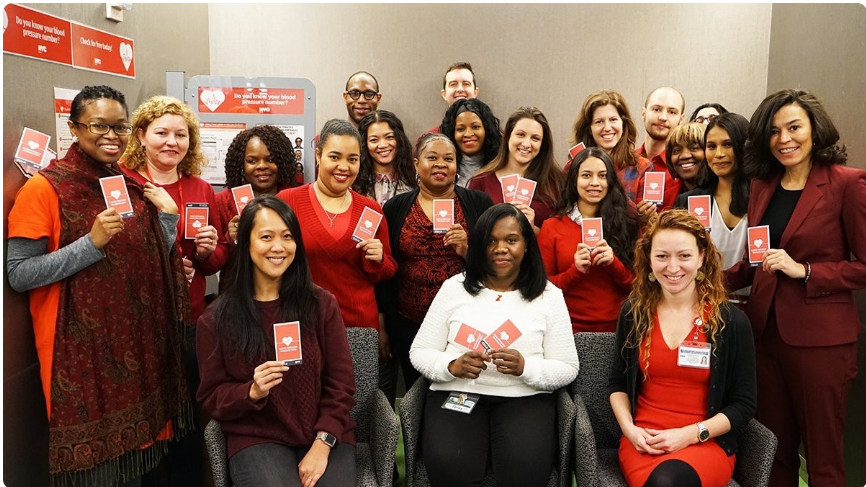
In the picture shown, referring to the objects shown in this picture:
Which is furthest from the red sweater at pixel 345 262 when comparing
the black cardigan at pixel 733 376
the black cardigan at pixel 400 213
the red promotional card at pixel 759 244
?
the red promotional card at pixel 759 244

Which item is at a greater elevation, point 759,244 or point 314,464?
point 759,244

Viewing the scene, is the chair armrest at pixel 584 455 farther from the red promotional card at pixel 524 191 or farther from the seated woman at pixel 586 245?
the red promotional card at pixel 524 191

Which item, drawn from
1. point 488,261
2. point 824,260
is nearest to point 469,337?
point 488,261

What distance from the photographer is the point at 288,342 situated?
2270 millimetres

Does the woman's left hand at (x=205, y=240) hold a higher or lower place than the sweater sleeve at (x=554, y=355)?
higher

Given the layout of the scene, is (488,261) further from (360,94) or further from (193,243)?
(360,94)

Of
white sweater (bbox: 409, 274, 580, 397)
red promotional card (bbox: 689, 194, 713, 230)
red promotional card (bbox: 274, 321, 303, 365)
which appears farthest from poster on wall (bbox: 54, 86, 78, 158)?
red promotional card (bbox: 689, 194, 713, 230)

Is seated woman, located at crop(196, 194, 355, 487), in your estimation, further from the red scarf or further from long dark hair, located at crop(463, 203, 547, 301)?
long dark hair, located at crop(463, 203, 547, 301)

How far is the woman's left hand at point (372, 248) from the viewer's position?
117 inches

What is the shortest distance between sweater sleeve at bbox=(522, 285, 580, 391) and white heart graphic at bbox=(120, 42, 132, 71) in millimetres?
2740

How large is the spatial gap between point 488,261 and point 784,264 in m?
1.19

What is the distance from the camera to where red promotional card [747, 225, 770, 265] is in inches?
107

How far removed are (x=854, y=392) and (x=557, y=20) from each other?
3335mm

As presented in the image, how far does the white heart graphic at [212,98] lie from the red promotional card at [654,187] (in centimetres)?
259
